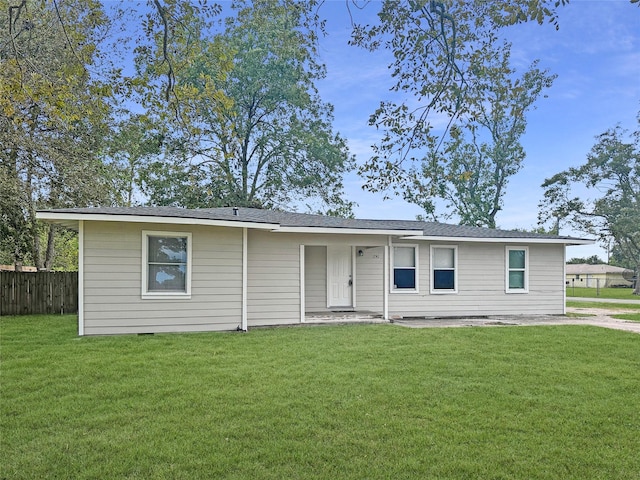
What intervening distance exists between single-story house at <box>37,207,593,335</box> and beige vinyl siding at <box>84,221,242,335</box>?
20mm

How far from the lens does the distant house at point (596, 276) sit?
50281mm

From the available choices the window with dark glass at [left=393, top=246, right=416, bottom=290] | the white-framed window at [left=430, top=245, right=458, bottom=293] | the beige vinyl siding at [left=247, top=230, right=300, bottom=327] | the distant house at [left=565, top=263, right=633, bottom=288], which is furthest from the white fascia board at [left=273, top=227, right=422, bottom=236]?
the distant house at [left=565, top=263, right=633, bottom=288]

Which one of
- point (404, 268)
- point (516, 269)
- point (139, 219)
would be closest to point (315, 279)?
point (404, 268)

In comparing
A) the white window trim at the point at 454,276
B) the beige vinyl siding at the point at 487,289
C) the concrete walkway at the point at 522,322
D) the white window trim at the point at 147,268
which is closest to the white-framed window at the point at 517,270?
the beige vinyl siding at the point at 487,289

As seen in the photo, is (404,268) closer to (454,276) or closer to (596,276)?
(454,276)

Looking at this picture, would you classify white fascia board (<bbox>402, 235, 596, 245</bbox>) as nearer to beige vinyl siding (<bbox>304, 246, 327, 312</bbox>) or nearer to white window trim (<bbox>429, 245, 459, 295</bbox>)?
white window trim (<bbox>429, 245, 459, 295</bbox>)

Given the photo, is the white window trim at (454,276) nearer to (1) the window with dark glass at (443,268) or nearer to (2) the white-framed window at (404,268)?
(1) the window with dark glass at (443,268)

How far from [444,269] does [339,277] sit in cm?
314

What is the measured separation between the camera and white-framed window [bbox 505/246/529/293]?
560 inches

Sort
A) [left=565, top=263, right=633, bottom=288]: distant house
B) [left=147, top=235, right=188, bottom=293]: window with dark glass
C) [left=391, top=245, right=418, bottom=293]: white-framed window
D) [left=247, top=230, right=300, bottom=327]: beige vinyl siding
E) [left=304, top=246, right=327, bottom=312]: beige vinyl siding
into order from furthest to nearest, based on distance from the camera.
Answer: [left=565, top=263, right=633, bottom=288]: distant house < [left=391, top=245, right=418, bottom=293]: white-framed window < [left=304, top=246, right=327, bottom=312]: beige vinyl siding < [left=247, top=230, right=300, bottom=327]: beige vinyl siding < [left=147, top=235, right=188, bottom=293]: window with dark glass

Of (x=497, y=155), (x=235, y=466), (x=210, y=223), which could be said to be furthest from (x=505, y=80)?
(x=497, y=155)

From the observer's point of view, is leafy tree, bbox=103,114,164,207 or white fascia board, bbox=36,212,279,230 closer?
white fascia board, bbox=36,212,279,230

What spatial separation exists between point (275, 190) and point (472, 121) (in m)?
19.5

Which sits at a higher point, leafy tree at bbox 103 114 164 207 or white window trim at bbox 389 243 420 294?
leafy tree at bbox 103 114 164 207
